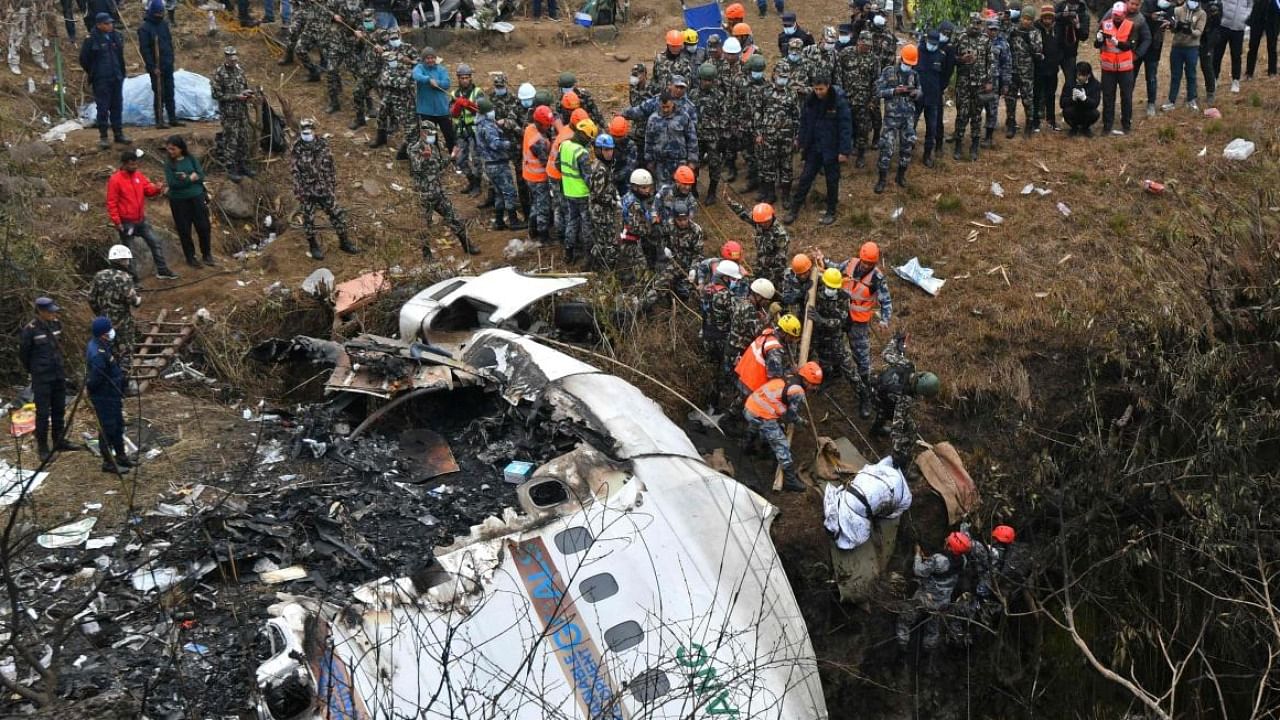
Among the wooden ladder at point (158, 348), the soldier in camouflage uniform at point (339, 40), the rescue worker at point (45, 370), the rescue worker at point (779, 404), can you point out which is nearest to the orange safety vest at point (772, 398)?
the rescue worker at point (779, 404)

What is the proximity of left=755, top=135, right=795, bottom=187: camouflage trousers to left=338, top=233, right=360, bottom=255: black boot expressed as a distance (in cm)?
488

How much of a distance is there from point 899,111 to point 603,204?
3.71 m

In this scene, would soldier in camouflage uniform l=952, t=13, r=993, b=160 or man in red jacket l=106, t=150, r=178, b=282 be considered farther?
soldier in camouflage uniform l=952, t=13, r=993, b=160

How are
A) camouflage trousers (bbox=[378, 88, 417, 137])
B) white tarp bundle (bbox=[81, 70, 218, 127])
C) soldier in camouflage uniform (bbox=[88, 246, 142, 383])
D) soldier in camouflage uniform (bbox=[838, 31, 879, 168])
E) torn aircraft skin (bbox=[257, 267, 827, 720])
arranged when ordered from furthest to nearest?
white tarp bundle (bbox=[81, 70, 218, 127])
camouflage trousers (bbox=[378, 88, 417, 137])
soldier in camouflage uniform (bbox=[838, 31, 879, 168])
soldier in camouflage uniform (bbox=[88, 246, 142, 383])
torn aircraft skin (bbox=[257, 267, 827, 720])

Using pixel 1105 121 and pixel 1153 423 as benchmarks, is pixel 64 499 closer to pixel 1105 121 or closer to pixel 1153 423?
pixel 1153 423

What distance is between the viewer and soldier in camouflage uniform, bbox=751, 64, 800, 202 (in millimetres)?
12523

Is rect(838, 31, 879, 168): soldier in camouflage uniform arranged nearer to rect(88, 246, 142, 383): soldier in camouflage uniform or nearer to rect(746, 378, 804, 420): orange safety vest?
rect(746, 378, 804, 420): orange safety vest

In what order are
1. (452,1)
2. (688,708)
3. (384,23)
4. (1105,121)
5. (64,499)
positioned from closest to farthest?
(688,708) → (64,499) → (1105,121) → (384,23) → (452,1)

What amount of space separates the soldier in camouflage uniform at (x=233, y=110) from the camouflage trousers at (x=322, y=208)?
71.9 inches

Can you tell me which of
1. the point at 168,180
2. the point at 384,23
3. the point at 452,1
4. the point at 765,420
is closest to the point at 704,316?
the point at 765,420

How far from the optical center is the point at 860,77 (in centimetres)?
1346

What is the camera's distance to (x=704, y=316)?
34.5 ft

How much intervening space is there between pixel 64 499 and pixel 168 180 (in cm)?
471

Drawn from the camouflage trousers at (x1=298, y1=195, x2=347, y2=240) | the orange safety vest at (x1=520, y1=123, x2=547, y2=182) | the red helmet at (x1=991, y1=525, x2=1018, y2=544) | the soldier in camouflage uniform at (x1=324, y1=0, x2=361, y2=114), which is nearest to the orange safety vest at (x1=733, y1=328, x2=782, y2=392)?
the red helmet at (x1=991, y1=525, x2=1018, y2=544)
